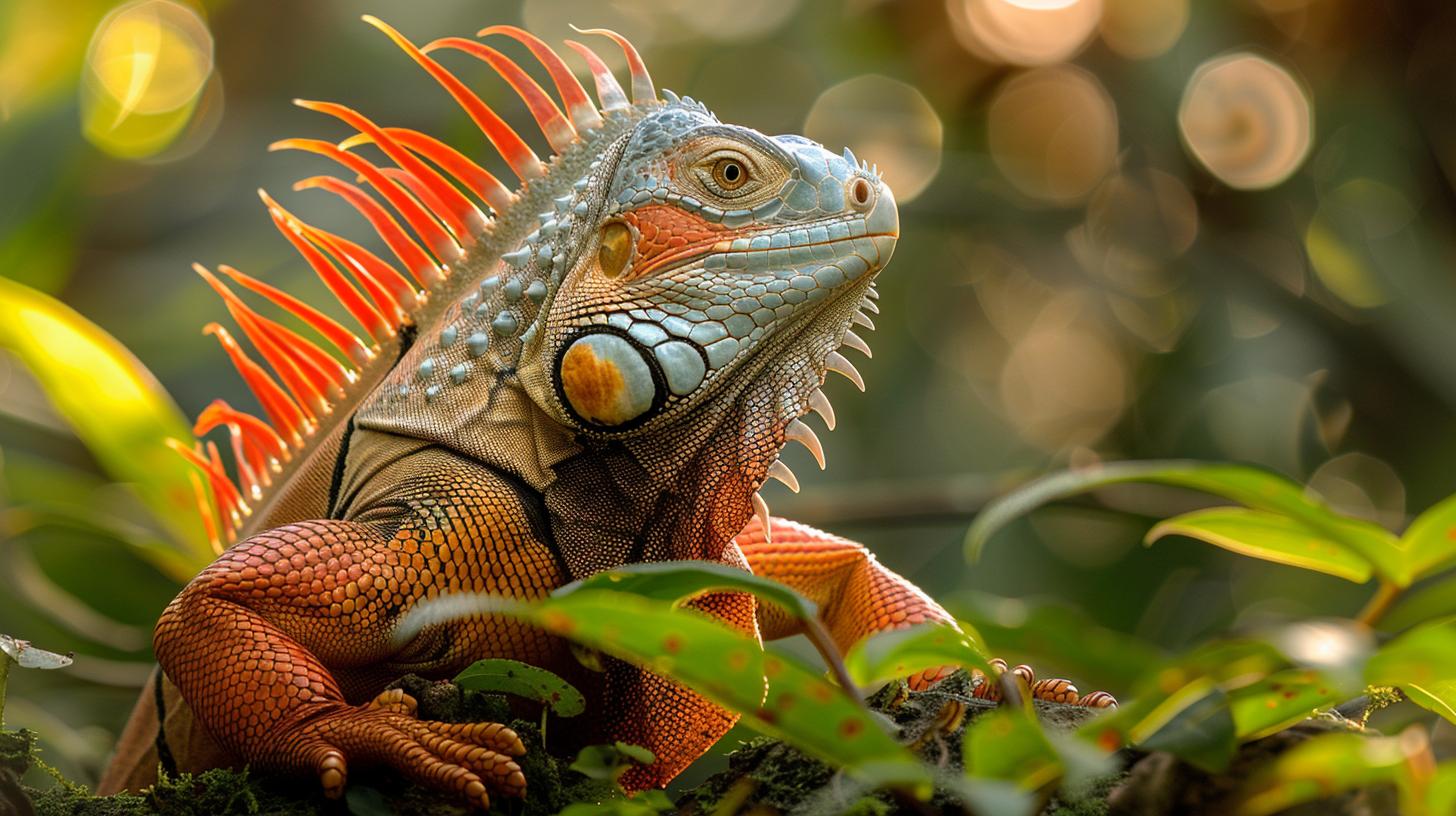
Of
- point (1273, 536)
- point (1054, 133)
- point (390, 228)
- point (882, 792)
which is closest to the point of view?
point (1273, 536)

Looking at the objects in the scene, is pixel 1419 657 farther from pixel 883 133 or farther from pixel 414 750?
pixel 883 133

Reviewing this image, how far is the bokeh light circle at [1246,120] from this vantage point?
7.46 metres

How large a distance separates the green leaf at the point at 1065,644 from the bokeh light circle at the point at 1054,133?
23.0ft

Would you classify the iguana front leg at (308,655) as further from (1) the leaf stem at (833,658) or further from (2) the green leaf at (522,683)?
(1) the leaf stem at (833,658)

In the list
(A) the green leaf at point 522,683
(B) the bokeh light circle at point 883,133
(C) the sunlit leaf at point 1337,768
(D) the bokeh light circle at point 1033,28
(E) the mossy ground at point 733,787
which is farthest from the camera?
(D) the bokeh light circle at point 1033,28

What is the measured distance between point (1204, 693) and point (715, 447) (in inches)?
49.1

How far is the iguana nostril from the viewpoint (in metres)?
2.70

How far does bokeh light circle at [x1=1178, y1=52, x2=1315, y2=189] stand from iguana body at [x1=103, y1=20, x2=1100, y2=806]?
543 cm

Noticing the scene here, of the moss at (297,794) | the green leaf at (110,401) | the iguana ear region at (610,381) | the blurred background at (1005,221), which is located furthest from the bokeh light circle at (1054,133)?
the moss at (297,794)

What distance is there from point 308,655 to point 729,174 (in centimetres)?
126

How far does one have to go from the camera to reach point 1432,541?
1456mm

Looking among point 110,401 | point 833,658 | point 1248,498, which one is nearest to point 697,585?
point 833,658

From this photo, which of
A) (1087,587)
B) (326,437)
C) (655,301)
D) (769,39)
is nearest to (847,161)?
(655,301)

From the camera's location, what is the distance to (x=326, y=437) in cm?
318
